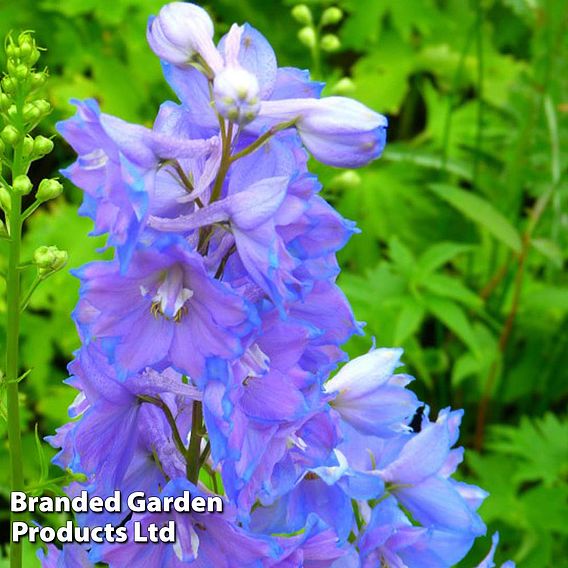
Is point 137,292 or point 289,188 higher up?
point 289,188

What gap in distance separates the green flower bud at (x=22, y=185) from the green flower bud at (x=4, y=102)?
0.25 feet

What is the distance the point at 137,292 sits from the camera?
1.01 m

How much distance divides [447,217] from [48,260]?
2.62 metres

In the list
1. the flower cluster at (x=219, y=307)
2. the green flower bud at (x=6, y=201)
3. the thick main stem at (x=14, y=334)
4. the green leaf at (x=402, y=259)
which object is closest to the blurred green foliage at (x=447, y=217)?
the green leaf at (x=402, y=259)

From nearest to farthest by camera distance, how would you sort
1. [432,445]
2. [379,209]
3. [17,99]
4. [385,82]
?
[17,99]
[432,445]
[379,209]
[385,82]

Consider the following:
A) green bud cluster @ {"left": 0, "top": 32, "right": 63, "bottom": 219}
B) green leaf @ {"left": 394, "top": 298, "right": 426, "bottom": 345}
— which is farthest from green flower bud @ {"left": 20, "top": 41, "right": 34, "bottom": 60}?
green leaf @ {"left": 394, "top": 298, "right": 426, "bottom": 345}

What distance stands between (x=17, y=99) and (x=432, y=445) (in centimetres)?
61

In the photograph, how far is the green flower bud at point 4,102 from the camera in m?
1.07

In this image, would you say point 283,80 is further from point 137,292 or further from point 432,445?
point 432,445

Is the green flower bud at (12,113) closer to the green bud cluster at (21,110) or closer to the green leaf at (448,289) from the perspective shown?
the green bud cluster at (21,110)

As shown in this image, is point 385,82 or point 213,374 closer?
point 213,374

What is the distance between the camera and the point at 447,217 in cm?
359

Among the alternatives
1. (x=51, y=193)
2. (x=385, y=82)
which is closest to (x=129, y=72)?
(x=385, y=82)

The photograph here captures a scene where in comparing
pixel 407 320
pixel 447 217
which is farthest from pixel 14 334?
pixel 447 217
